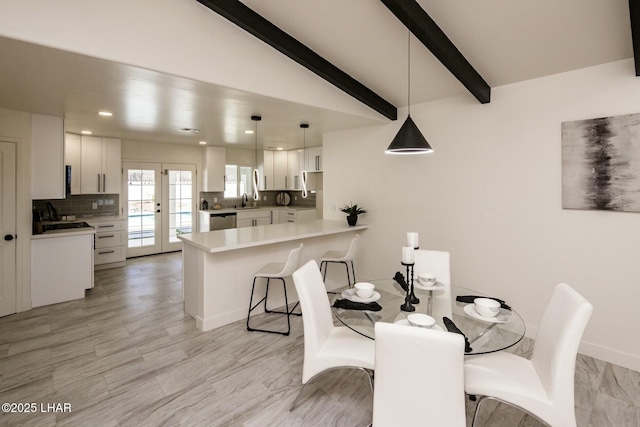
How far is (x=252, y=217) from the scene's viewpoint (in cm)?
727

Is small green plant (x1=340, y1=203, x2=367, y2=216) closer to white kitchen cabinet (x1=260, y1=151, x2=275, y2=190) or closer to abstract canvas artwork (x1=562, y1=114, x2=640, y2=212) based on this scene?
abstract canvas artwork (x1=562, y1=114, x2=640, y2=212)

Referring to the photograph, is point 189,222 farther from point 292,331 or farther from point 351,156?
point 292,331

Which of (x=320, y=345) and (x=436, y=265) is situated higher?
(x=436, y=265)

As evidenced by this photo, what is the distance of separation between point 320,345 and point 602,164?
2.80 metres

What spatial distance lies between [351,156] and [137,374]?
3750mm

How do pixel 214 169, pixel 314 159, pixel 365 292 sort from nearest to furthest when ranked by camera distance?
pixel 365 292 → pixel 314 159 → pixel 214 169

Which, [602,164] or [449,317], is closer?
[449,317]

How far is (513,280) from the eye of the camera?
10.9 feet

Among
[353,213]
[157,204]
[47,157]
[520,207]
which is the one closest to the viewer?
[520,207]

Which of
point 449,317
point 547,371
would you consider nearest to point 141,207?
point 449,317

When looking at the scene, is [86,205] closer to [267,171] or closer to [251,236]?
[267,171]

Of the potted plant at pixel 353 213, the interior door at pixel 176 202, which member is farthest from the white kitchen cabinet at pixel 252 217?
the potted plant at pixel 353 213

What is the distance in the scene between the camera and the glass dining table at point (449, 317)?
68.5 inches

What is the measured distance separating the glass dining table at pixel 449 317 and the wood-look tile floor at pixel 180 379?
0.66m
